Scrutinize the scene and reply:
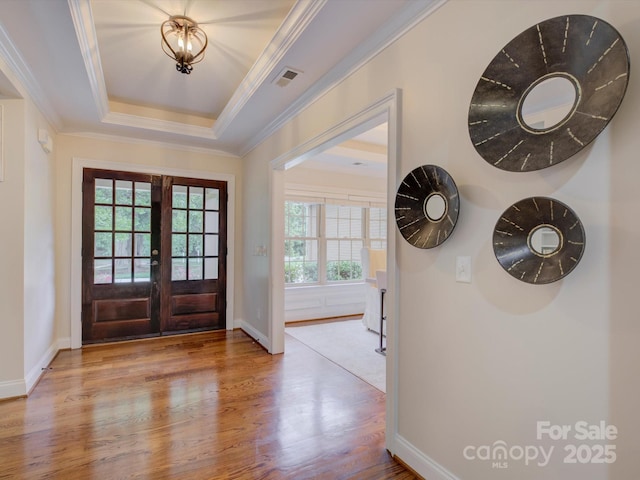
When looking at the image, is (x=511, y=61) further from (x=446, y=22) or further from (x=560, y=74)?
(x=446, y=22)

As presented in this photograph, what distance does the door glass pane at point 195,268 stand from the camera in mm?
4461

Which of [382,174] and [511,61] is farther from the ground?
[382,174]

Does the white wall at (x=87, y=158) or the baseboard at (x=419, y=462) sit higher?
the white wall at (x=87, y=158)

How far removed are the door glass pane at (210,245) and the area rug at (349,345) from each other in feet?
5.15

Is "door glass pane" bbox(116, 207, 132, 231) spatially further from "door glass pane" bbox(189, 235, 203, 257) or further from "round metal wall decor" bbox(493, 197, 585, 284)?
"round metal wall decor" bbox(493, 197, 585, 284)

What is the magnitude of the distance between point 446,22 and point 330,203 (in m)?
4.04

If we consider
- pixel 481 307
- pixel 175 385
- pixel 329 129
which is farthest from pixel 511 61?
pixel 175 385

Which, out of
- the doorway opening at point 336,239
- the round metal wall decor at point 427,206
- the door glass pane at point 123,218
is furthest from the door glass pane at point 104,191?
the round metal wall decor at point 427,206

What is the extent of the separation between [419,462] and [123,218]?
13.5 ft

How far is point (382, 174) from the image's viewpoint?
19.7 ft

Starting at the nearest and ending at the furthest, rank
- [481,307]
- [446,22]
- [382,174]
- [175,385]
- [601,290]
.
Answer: [601,290]
[481,307]
[446,22]
[175,385]
[382,174]

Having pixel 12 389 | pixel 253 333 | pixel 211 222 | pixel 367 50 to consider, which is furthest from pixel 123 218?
pixel 367 50

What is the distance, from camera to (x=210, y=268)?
4605 mm

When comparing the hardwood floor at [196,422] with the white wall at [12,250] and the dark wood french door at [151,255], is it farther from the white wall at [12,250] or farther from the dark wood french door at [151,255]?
the dark wood french door at [151,255]
